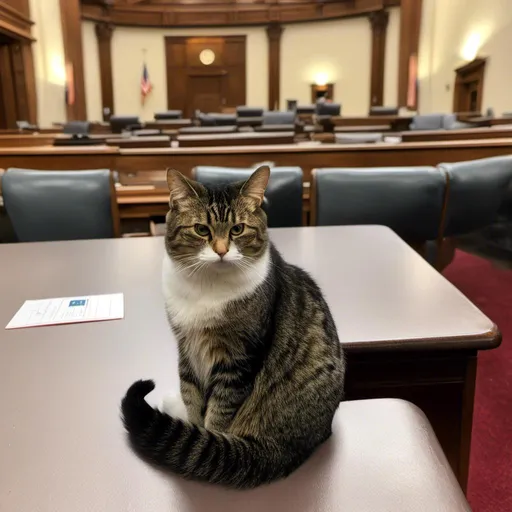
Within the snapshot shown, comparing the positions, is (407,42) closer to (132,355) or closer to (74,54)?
(74,54)

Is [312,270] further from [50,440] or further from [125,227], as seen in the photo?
[125,227]

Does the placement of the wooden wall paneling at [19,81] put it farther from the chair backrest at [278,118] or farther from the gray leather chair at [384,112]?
the gray leather chair at [384,112]

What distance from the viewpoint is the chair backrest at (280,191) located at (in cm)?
207

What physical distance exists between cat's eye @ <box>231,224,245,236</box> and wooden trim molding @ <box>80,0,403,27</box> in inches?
494

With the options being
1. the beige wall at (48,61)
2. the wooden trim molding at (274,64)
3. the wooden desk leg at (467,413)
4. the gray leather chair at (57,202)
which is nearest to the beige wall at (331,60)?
the wooden trim molding at (274,64)

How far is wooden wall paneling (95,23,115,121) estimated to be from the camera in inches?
479

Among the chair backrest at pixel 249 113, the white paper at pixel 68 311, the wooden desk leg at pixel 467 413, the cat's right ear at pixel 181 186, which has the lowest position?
the wooden desk leg at pixel 467 413

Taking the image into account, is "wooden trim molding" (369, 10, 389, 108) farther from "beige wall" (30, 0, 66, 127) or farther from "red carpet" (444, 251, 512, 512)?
"red carpet" (444, 251, 512, 512)

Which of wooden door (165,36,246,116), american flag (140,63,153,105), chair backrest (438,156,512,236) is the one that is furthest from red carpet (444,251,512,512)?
american flag (140,63,153,105)

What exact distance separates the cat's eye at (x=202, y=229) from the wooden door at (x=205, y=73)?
12755 mm

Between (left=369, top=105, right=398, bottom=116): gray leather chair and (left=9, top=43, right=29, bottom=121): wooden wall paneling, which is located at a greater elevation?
(left=9, top=43, right=29, bottom=121): wooden wall paneling

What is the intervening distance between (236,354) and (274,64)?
1300 centimetres

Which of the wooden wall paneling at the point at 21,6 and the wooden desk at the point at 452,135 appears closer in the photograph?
the wooden desk at the point at 452,135

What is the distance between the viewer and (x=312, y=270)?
1425mm
